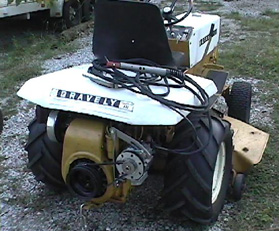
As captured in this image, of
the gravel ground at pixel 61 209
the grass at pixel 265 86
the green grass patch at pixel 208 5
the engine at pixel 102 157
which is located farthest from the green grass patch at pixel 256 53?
the engine at pixel 102 157

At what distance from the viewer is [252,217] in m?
3.37

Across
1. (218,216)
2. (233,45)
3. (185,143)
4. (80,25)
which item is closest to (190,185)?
(185,143)

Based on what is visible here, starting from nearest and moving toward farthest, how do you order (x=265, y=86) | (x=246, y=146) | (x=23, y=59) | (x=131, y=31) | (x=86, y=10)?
(x=131, y=31) < (x=246, y=146) < (x=265, y=86) < (x=23, y=59) < (x=86, y=10)

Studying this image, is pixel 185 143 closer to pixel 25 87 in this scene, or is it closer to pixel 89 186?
pixel 89 186

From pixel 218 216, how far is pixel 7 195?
56.4 inches

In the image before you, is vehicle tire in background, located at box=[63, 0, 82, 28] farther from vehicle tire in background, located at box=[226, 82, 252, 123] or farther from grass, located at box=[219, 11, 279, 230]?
vehicle tire in background, located at box=[226, 82, 252, 123]

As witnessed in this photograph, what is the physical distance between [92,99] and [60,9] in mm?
6000

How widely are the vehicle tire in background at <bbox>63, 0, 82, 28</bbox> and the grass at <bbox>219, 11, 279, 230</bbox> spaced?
2.65 meters

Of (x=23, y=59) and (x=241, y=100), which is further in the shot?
(x=23, y=59)

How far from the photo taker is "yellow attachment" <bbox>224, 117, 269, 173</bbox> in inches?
143

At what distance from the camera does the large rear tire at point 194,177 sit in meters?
2.98

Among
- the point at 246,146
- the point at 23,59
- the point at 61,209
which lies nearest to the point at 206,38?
the point at 246,146

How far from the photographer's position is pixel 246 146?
12.4ft

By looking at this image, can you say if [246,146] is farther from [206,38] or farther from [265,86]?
[265,86]
